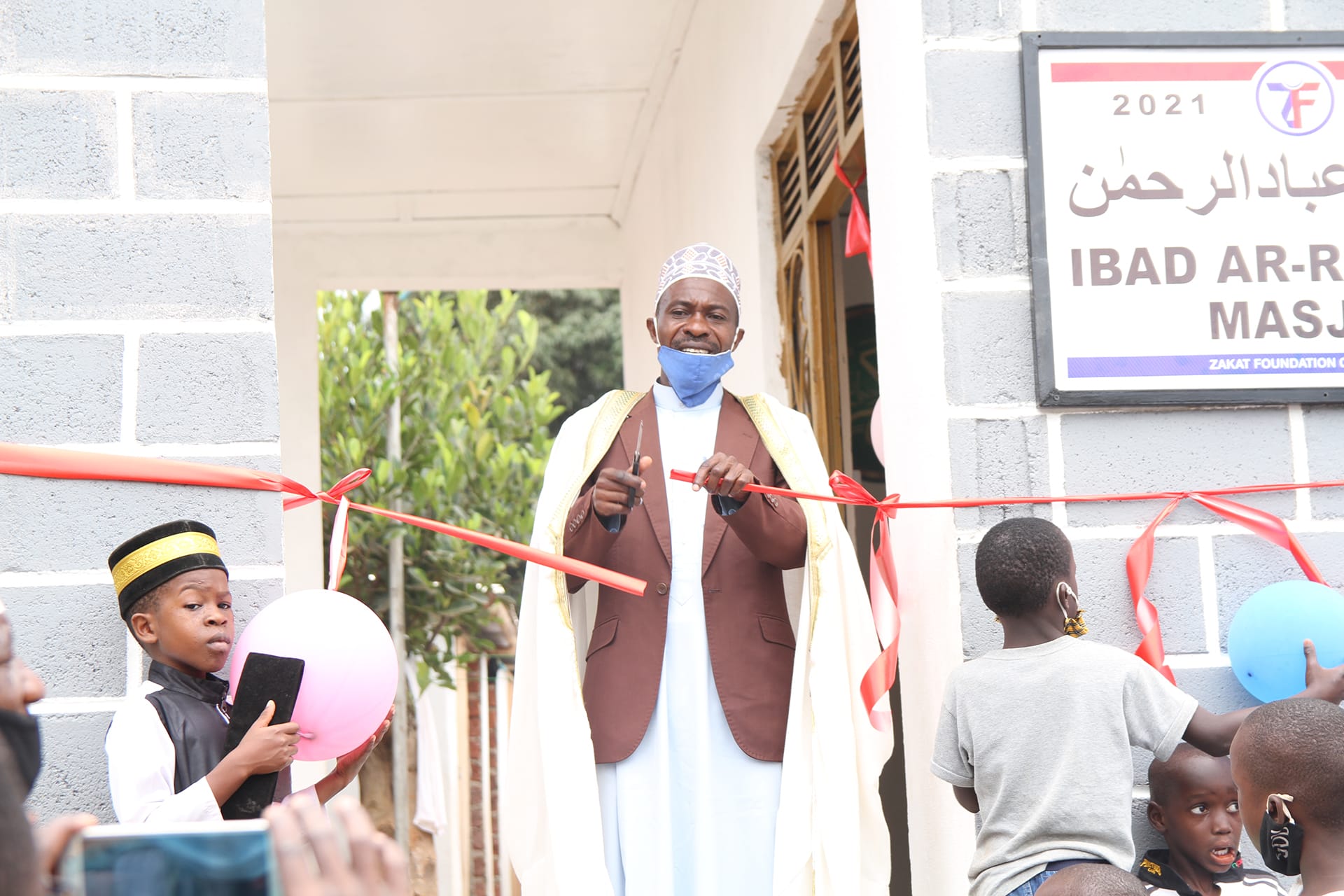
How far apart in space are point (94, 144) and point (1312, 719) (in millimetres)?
3029

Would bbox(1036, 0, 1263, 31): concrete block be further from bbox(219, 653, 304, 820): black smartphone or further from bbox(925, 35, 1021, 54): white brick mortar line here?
bbox(219, 653, 304, 820): black smartphone

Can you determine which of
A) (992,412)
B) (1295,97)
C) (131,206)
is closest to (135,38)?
(131,206)

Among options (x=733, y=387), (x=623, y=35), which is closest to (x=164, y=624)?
(x=733, y=387)

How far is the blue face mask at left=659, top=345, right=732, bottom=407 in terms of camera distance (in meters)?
3.96

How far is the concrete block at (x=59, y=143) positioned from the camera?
3834mm

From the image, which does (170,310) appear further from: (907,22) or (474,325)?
(474,325)

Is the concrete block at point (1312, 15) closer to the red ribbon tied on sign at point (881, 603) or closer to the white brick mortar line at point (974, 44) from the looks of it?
the white brick mortar line at point (974, 44)

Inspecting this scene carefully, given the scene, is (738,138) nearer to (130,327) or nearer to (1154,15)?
(1154,15)

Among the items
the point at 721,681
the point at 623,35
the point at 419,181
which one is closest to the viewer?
the point at 721,681

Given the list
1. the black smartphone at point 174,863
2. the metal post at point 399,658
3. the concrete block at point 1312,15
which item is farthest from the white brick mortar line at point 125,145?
the metal post at point 399,658

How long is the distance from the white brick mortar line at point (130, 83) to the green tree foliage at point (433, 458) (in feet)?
21.5

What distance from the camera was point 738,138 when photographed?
6.71m

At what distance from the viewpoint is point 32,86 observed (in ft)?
12.6

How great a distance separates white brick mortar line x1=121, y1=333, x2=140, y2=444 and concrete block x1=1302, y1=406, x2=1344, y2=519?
2.96m
